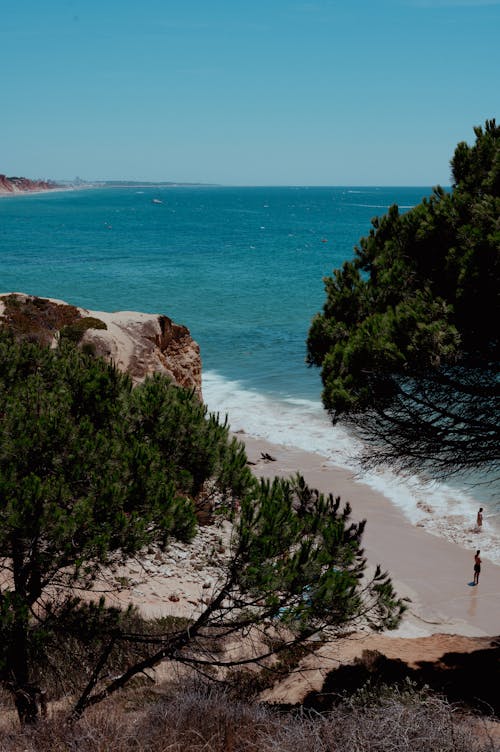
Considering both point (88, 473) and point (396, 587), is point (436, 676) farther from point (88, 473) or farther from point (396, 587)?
point (88, 473)

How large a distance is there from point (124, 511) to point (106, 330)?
47.6 ft

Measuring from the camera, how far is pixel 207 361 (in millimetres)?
41219

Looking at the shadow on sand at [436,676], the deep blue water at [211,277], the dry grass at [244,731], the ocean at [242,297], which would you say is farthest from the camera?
the deep blue water at [211,277]

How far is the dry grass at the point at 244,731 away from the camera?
20.1 feet

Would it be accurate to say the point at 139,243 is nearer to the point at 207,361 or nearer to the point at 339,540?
the point at 207,361

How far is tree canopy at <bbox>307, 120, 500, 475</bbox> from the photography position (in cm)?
855

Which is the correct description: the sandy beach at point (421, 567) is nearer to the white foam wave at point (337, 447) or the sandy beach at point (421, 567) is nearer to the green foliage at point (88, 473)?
the white foam wave at point (337, 447)

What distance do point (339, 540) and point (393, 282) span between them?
4.05 m

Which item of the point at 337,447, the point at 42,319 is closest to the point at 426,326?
the point at 42,319

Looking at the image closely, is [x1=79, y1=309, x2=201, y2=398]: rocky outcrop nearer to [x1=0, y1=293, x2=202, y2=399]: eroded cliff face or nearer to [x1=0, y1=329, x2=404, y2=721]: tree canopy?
[x1=0, y1=293, x2=202, y2=399]: eroded cliff face

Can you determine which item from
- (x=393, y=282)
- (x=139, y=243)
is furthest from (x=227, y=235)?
(x=393, y=282)

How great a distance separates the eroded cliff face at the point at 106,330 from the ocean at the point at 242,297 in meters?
7.17

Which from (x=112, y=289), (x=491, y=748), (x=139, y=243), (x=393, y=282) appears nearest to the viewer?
(x=491, y=748)

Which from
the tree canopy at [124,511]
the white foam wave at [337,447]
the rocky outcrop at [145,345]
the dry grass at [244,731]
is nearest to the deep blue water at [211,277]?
the white foam wave at [337,447]
